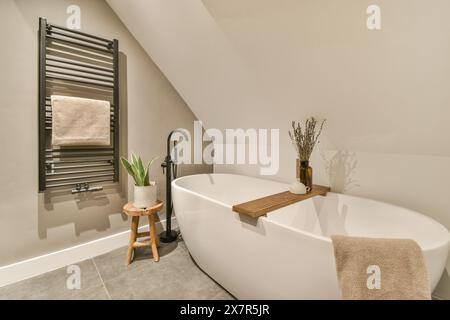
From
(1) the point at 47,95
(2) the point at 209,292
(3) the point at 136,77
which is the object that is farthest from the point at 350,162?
(1) the point at 47,95

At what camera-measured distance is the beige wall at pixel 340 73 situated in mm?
1149

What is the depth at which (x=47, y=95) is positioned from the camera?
1.73 meters

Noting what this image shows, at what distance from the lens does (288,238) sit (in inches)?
40.7

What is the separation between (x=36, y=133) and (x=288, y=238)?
1940 millimetres

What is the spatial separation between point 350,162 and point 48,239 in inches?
97.3

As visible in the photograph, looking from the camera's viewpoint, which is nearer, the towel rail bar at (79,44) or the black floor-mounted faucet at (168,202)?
the towel rail bar at (79,44)

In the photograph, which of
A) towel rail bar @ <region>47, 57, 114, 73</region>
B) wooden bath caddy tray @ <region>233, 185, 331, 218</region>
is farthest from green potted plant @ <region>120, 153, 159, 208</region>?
wooden bath caddy tray @ <region>233, 185, 331, 218</region>

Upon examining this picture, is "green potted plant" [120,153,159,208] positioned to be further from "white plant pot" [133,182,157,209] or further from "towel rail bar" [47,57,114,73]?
"towel rail bar" [47,57,114,73]

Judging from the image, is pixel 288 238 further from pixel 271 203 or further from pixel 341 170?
pixel 341 170

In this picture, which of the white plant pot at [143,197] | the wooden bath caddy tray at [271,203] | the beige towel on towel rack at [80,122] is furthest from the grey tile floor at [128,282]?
the beige towel on towel rack at [80,122]

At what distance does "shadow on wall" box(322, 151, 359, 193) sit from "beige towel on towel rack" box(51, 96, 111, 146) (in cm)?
190

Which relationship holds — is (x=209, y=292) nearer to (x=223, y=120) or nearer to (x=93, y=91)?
(x=223, y=120)

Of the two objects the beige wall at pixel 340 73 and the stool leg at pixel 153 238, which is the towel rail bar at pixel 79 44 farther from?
the stool leg at pixel 153 238

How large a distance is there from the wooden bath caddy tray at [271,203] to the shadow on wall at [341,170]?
0.09 meters
